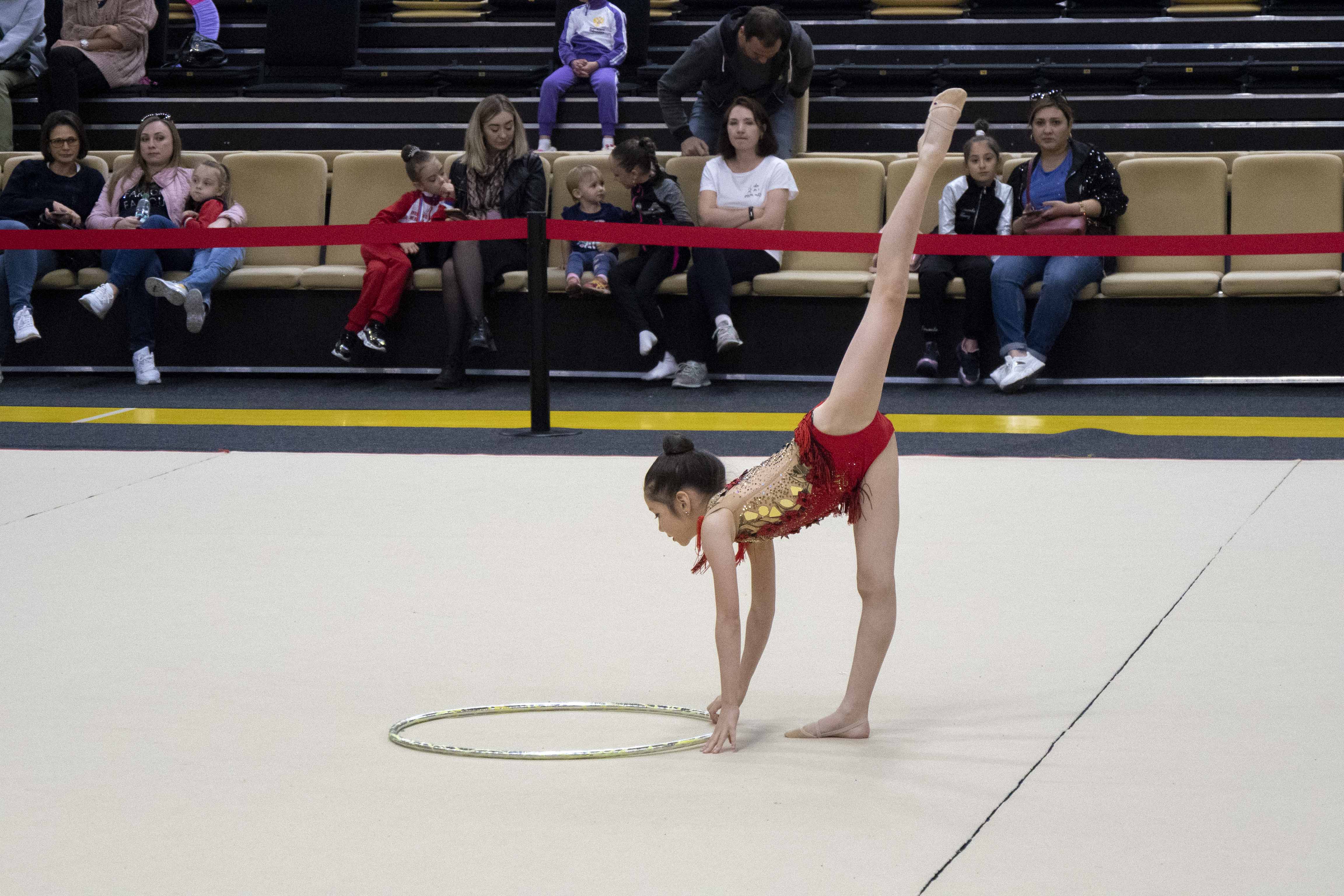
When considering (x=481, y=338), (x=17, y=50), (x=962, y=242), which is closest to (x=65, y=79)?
(x=17, y=50)

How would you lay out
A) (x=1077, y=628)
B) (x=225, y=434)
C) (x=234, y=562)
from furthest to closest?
1. (x=225, y=434)
2. (x=234, y=562)
3. (x=1077, y=628)

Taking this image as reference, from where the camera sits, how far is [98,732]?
2980 mm

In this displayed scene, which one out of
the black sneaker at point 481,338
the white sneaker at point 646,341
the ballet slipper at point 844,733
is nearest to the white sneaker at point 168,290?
the black sneaker at point 481,338

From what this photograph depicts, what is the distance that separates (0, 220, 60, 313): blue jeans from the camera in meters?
8.03

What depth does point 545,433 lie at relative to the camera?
652cm

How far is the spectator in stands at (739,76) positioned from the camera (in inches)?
316

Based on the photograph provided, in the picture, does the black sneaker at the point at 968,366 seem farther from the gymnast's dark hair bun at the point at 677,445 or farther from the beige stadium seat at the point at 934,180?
the gymnast's dark hair bun at the point at 677,445

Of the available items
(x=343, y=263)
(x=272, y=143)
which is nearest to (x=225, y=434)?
(x=343, y=263)

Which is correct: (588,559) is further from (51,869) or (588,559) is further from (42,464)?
(42,464)

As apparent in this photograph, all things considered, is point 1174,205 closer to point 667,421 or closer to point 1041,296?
point 1041,296

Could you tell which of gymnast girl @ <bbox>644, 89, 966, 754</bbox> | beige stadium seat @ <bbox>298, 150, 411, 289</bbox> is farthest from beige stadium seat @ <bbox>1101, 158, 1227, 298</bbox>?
gymnast girl @ <bbox>644, 89, 966, 754</bbox>

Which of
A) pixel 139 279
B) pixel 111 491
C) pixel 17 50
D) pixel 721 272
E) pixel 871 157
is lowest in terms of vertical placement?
pixel 111 491

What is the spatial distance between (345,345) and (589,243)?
5.10ft

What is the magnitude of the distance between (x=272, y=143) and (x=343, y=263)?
8.45 feet
